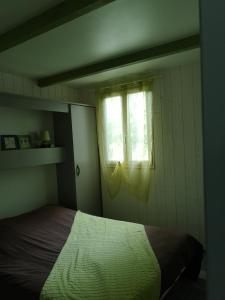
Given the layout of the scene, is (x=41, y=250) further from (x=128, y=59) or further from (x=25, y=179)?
(x=128, y=59)

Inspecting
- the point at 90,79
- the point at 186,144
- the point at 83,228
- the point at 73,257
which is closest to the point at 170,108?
the point at 186,144

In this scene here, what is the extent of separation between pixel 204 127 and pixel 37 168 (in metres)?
3.14

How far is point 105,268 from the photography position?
1853mm

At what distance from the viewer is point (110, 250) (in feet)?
7.11

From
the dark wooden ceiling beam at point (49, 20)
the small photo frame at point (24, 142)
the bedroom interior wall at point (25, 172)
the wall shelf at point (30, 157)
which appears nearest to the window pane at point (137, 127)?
the wall shelf at point (30, 157)

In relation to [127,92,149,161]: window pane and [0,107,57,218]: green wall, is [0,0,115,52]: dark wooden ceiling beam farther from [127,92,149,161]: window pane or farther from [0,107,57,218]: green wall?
[127,92,149,161]: window pane

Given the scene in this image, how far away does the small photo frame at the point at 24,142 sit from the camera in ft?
9.87

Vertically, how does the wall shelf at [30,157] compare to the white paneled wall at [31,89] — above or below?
below

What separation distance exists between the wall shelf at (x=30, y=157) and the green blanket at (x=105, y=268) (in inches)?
38.4

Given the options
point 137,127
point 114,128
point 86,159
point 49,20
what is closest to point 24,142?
point 86,159

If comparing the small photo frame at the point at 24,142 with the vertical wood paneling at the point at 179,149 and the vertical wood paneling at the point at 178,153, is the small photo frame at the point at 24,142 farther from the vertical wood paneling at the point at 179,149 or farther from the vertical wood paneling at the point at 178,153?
the vertical wood paneling at the point at 179,149

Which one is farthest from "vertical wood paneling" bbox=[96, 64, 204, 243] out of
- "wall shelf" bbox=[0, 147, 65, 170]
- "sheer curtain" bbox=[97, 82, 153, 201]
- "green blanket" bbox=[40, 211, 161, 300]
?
"wall shelf" bbox=[0, 147, 65, 170]

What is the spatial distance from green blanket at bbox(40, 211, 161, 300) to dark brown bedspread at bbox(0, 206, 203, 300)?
0.27ft

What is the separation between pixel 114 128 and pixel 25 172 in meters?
1.35
